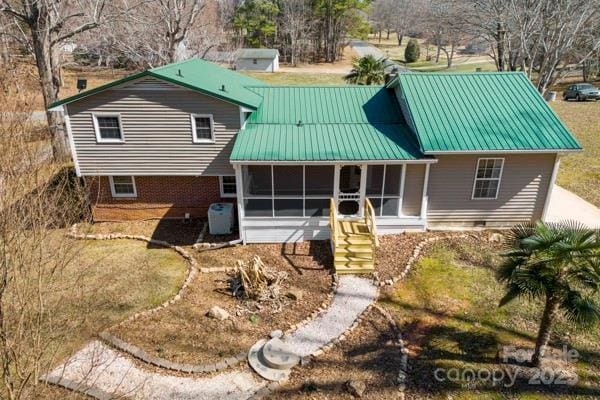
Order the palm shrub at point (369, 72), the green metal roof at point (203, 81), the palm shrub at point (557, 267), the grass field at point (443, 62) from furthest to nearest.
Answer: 1. the grass field at point (443, 62)
2. the palm shrub at point (369, 72)
3. the green metal roof at point (203, 81)
4. the palm shrub at point (557, 267)

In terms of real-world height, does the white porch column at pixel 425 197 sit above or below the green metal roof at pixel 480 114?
below

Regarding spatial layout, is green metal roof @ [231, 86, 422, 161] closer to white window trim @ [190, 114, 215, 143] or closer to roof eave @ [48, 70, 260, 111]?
white window trim @ [190, 114, 215, 143]

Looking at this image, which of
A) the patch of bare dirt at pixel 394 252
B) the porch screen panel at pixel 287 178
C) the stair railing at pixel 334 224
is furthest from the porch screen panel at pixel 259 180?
the patch of bare dirt at pixel 394 252


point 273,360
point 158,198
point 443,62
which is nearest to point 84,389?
point 273,360

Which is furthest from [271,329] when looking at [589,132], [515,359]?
[589,132]

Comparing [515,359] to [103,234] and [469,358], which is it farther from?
[103,234]

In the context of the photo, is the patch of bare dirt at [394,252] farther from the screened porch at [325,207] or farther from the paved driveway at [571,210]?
the paved driveway at [571,210]

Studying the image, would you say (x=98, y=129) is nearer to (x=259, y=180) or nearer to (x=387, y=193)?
(x=259, y=180)
